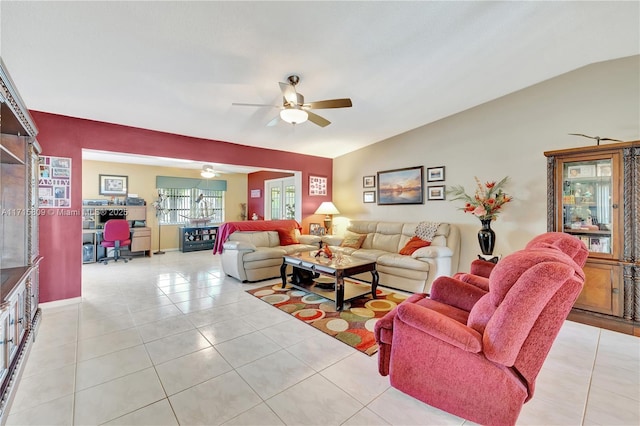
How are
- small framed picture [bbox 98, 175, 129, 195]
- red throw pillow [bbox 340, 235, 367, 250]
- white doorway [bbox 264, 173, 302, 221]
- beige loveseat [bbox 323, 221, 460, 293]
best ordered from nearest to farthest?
beige loveseat [bbox 323, 221, 460, 293], red throw pillow [bbox 340, 235, 367, 250], small framed picture [bbox 98, 175, 129, 195], white doorway [bbox 264, 173, 302, 221]

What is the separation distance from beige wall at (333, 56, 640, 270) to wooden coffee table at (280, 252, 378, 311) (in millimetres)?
1838

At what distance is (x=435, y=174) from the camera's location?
4855mm

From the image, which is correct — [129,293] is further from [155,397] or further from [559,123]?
[559,123]

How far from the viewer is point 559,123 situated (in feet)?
11.8

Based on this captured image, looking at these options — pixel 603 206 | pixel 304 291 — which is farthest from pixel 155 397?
pixel 603 206

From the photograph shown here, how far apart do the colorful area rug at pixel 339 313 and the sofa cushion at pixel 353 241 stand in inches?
47.6

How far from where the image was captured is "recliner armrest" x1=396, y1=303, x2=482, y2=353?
1481 mm

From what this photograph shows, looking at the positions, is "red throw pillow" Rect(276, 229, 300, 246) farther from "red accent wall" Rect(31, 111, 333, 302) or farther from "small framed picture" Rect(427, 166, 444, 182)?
"small framed picture" Rect(427, 166, 444, 182)

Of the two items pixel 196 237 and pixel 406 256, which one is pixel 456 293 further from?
pixel 196 237

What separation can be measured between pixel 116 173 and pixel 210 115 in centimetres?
469

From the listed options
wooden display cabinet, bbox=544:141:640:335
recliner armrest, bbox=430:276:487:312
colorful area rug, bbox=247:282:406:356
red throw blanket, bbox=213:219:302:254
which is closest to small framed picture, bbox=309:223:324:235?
red throw blanket, bbox=213:219:302:254

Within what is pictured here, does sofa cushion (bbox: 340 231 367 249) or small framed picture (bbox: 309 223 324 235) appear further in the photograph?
small framed picture (bbox: 309 223 324 235)

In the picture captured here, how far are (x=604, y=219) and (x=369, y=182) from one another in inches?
142

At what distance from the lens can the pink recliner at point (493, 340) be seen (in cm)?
131
